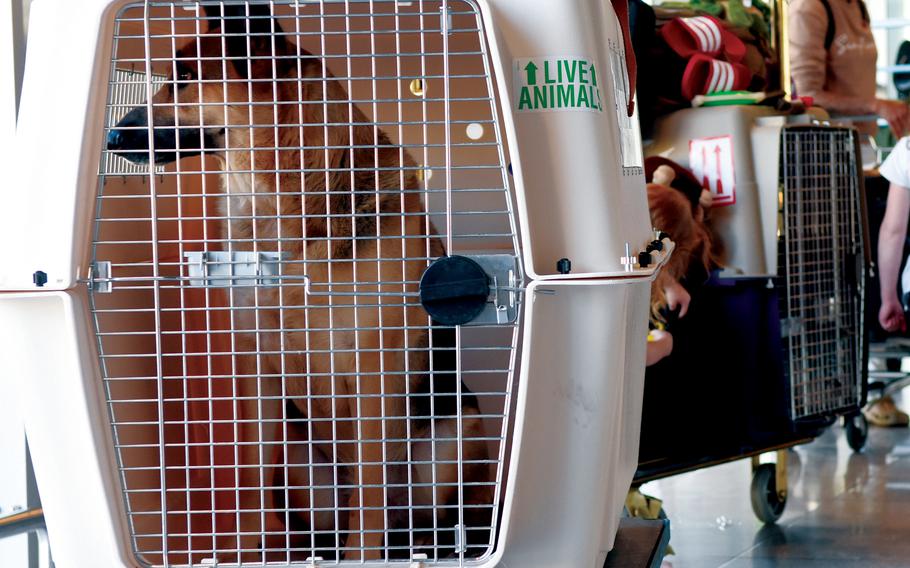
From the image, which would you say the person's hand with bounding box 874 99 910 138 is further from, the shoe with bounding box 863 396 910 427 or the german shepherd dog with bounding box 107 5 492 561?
the german shepherd dog with bounding box 107 5 492 561

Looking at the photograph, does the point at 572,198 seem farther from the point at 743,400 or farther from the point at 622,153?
the point at 743,400

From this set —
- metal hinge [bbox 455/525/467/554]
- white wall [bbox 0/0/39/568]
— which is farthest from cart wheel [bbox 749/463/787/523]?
metal hinge [bbox 455/525/467/554]

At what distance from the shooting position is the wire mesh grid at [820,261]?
9.62 feet

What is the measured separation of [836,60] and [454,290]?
11.3 feet

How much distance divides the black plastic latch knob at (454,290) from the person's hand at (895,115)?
3.22m

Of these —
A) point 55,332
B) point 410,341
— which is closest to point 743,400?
point 410,341

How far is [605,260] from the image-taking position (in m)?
1.34

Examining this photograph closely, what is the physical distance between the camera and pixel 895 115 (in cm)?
416

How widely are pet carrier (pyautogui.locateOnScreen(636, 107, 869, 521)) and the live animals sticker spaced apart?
145 cm

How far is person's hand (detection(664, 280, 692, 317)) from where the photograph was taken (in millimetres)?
2691

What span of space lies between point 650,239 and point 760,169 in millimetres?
1248

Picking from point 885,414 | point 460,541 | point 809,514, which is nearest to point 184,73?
point 460,541

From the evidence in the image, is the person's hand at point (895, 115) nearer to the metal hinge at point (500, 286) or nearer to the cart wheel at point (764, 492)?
the cart wheel at point (764, 492)

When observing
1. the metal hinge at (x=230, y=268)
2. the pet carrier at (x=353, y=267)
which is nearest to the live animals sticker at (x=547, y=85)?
the pet carrier at (x=353, y=267)
